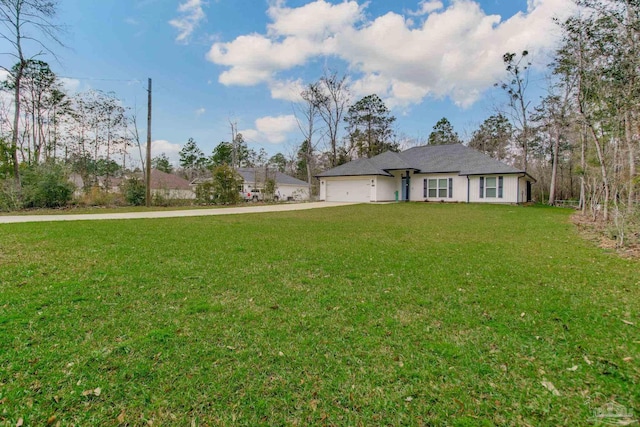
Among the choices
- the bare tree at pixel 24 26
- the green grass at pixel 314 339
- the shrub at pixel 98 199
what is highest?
the bare tree at pixel 24 26

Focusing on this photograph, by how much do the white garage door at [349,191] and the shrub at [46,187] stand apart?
54.9 feet

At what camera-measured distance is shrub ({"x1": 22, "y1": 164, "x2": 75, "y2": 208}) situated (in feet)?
48.2

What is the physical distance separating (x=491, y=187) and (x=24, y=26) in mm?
28786

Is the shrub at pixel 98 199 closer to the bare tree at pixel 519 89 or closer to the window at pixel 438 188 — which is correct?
the window at pixel 438 188

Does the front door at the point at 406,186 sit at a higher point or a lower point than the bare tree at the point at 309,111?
lower

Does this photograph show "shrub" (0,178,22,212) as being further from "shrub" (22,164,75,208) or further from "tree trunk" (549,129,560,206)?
"tree trunk" (549,129,560,206)

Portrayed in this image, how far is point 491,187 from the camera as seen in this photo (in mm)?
20469

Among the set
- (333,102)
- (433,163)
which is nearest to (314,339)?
(433,163)

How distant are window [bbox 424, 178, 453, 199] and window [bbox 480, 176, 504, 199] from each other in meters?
2.05

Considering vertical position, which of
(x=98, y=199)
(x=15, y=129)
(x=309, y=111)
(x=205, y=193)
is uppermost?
(x=309, y=111)

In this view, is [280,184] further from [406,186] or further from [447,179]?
[447,179]

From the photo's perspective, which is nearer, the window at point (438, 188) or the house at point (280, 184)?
the window at point (438, 188)

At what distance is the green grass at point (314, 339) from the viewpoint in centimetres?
188

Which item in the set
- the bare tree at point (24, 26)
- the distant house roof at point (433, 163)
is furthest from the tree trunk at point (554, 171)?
the bare tree at point (24, 26)
